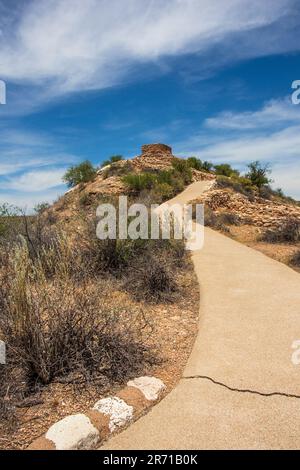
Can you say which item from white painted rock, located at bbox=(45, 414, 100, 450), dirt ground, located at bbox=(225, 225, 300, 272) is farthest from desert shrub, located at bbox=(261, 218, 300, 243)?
white painted rock, located at bbox=(45, 414, 100, 450)

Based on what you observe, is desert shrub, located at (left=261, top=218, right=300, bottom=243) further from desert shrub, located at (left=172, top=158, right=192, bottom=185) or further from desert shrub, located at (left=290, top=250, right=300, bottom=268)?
desert shrub, located at (left=172, top=158, right=192, bottom=185)

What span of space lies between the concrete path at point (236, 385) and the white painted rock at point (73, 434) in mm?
128

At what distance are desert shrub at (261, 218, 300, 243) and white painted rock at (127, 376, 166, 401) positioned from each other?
28.3ft

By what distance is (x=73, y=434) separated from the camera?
259cm

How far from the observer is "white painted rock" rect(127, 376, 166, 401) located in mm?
3164

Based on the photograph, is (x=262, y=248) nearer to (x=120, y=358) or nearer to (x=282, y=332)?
(x=282, y=332)

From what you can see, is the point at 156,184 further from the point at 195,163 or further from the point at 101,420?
the point at 101,420

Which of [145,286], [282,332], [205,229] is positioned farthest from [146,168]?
[282,332]

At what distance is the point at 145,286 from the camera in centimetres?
586

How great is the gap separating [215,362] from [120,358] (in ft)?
3.05

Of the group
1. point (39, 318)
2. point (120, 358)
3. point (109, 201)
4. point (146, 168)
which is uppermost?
point (146, 168)

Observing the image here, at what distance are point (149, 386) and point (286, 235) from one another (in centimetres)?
886

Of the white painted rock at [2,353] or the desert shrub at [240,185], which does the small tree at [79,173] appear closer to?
the desert shrub at [240,185]

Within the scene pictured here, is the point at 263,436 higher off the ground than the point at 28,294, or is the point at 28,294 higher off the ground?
the point at 28,294
